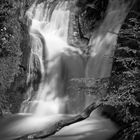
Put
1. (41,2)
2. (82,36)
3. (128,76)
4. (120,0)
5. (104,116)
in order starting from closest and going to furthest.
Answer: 1. (128,76)
2. (104,116)
3. (120,0)
4. (82,36)
5. (41,2)

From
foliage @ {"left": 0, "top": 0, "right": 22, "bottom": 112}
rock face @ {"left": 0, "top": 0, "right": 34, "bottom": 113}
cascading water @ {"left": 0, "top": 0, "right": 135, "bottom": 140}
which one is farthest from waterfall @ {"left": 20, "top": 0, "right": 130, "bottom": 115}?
foliage @ {"left": 0, "top": 0, "right": 22, "bottom": 112}

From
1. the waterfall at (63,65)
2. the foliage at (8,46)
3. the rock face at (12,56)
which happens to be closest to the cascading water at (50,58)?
the waterfall at (63,65)

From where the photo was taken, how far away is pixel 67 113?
11164 mm

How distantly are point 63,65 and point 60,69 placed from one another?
24 centimetres

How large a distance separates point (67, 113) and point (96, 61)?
272cm

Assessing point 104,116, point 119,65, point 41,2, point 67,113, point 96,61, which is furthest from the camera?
point 41,2

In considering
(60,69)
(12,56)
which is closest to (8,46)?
(12,56)

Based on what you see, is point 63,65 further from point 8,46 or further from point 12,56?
point 8,46

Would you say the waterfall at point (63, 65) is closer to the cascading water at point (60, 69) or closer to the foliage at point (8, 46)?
the cascading water at point (60, 69)

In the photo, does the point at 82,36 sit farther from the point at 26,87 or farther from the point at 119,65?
the point at 119,65

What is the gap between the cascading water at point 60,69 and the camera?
405 inches

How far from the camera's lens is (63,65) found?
1265 cm

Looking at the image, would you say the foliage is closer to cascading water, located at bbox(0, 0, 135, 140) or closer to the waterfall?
cascading water, located at bbox(0, 0, 135, 140)

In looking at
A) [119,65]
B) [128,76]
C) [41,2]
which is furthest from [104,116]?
[41,2]
